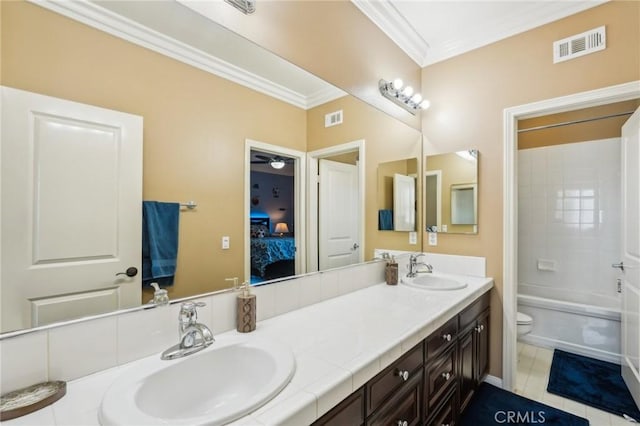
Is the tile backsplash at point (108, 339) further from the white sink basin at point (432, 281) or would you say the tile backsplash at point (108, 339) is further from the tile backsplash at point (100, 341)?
the white sink basin at point (432, 281)

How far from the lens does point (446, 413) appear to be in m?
1.61

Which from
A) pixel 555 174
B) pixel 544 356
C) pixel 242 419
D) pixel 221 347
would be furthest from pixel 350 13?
pixel 544 356

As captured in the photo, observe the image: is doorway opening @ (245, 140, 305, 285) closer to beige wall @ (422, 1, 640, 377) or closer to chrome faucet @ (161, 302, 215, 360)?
chrome faucet @ (161, 302, 215, 360)

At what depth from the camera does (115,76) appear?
0.94m

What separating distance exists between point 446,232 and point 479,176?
52 cm

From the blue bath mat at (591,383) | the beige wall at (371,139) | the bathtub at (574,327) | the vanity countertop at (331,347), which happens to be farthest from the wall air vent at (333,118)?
the bathtub at (574,327)

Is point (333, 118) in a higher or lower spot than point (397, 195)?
higher

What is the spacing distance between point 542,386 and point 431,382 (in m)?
1.54

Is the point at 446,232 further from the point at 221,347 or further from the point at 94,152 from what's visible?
the point at 94,152

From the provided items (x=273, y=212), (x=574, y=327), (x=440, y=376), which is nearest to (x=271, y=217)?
(x=273, y=212)

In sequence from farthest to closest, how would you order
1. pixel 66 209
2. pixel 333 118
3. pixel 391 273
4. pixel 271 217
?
pixel 391 273 → pixel 333 118 → pixel 271 217 → pixel 66 209

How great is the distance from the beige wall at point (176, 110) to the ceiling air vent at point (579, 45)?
6.37 feet

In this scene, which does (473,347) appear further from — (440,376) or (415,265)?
(415,265)

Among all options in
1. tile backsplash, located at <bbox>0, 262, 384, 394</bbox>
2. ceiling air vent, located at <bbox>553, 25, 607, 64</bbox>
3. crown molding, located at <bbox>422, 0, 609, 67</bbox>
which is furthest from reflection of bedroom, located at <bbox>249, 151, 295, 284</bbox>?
ceiling air vent, located at <bbox>553, 25, 607, 64</bbox>
